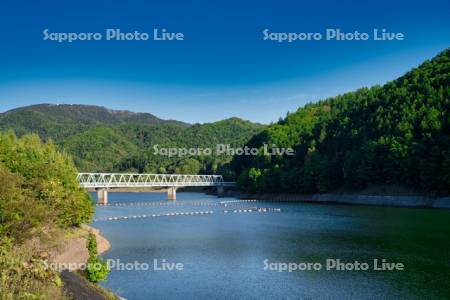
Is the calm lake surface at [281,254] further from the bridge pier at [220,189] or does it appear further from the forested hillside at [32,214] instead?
the bridge pier at [220,189]

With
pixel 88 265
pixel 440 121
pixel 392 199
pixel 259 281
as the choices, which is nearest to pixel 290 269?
pixel 259 281

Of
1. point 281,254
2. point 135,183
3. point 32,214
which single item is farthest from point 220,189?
point 32,214

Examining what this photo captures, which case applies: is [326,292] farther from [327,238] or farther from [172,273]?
[327,238]

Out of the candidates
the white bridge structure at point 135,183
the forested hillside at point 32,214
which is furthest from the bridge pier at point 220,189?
the forested hillside at point 32,214

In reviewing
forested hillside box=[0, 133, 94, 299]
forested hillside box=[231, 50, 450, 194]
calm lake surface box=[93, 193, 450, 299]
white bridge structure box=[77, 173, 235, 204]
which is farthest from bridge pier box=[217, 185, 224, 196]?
forested hillside box=[0, 133, 94, 299]

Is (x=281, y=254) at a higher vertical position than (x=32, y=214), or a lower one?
lower

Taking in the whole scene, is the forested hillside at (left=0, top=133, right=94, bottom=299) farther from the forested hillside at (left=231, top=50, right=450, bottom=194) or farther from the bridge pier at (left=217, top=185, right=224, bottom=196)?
the bridge pier at (left=217, top=185, right=224, bottom=196)

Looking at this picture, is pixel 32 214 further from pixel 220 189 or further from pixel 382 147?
pixel 220 189

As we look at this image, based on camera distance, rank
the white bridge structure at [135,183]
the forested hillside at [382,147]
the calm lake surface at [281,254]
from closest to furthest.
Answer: the calm lake surface at [281,254]
the forested hillside at [382,147]
the white bridge structure at [135,183]
